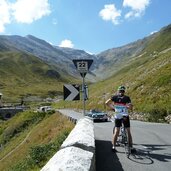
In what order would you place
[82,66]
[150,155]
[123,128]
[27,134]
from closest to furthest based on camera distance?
[150,155] → [123,128] → [82,66] → [27,134]

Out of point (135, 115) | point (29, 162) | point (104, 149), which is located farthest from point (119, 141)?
point (135, 115)

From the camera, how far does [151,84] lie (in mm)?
63531

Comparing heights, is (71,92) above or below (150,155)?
above

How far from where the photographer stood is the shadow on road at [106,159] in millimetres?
11016

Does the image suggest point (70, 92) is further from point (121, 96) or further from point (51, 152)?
point (121, 96)

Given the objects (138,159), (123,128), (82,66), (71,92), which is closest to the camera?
(138,159)

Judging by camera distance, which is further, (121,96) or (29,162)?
(29,162)

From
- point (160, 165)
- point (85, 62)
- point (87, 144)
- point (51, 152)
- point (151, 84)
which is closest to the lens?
point (87, 144)

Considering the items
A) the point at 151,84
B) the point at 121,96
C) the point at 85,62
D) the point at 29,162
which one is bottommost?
the point at 29,162

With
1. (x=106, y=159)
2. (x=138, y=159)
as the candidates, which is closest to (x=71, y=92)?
(x=106, y=159)

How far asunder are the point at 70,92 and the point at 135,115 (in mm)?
28435

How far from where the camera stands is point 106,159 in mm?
12141

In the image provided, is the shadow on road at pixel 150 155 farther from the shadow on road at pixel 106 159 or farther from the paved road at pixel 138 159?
the shadow on road at pixel 106 159

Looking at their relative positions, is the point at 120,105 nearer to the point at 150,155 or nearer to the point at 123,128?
the point at 123,128
